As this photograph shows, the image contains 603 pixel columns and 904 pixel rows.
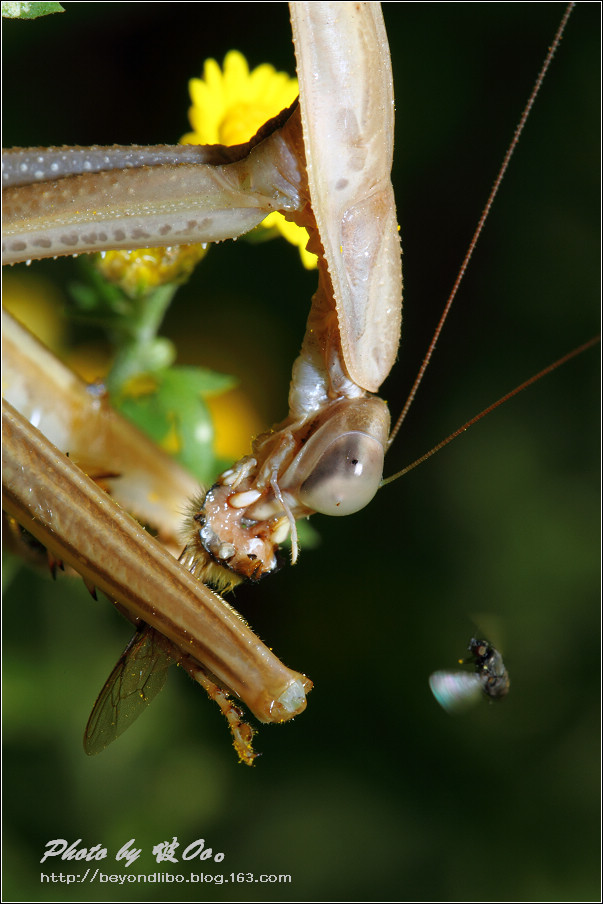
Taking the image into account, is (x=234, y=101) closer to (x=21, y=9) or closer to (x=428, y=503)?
(x=21, y=9)

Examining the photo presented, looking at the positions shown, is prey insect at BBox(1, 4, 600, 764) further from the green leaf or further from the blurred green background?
the blurred green background

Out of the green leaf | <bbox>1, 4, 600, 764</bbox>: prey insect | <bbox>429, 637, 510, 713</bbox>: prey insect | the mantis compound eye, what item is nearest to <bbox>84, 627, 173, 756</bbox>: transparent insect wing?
<bbox>1, 4, 600, 764</bbox>: prey insect

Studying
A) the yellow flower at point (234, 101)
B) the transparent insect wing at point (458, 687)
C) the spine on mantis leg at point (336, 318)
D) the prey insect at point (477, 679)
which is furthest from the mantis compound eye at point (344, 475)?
the yellow flower at point (234, 101)

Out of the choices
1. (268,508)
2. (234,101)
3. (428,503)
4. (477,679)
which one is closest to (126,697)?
(268,508)

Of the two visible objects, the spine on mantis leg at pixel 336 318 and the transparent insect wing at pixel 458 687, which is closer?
the spine on mantis leg at pixel 336 318

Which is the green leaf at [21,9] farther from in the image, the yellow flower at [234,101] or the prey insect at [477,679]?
the prey insect at [477,679]

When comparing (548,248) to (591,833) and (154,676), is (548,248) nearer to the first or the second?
(591,833)
